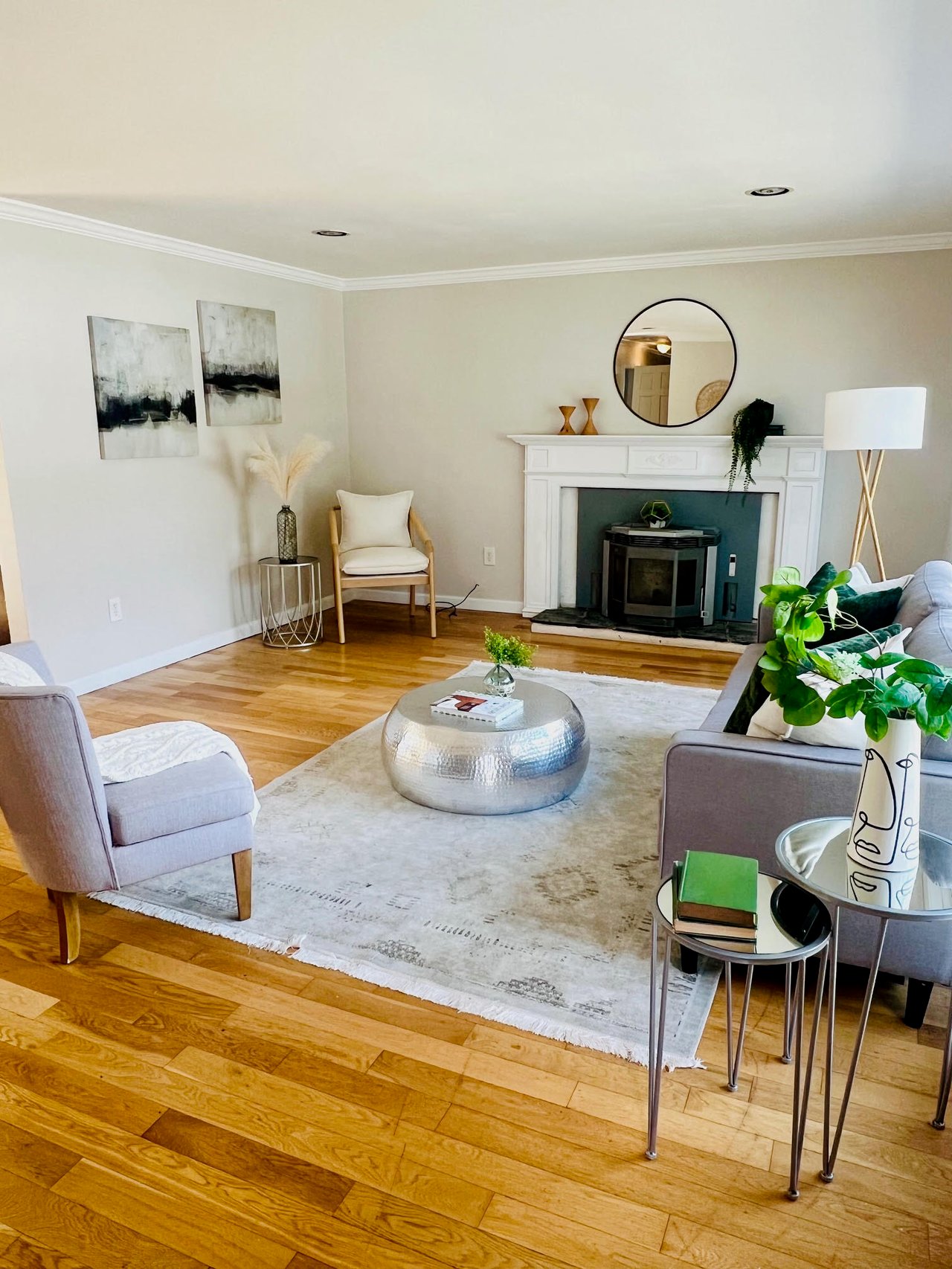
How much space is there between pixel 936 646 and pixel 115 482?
3945 millimetres

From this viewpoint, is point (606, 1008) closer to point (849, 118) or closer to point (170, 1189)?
point (170, 1189)

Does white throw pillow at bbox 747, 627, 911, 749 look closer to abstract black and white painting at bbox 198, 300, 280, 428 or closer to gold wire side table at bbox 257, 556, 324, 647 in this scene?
gold wire side table at bbox 257, 556, 324, 647

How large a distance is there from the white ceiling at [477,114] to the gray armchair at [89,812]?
65.2 inches

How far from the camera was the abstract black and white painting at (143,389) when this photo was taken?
14.7 feet

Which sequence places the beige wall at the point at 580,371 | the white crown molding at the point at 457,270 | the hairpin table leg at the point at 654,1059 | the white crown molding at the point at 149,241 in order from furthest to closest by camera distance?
the beige wall at the point at 580,371 → the white crown molding at the point at 457,270 → the white crown molding at the point at 149,241 → the hairpin table leg at the point at 654,1059

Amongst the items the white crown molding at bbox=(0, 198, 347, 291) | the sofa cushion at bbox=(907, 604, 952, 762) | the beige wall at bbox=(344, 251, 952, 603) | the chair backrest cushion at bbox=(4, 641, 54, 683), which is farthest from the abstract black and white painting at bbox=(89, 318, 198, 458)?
the sofa cushion at bbox=(907, 604, 952, 762)

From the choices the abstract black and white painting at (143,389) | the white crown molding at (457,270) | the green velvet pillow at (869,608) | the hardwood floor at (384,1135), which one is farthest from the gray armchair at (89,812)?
the white crown molding at (457,270)

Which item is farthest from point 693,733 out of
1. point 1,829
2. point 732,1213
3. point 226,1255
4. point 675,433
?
point 675,433

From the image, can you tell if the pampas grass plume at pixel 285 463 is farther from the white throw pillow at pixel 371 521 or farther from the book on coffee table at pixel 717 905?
the book on coffee table at pixel 717 905

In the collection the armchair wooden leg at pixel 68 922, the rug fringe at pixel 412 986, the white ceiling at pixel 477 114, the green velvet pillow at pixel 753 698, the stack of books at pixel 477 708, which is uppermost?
the white ceiling at pixel 477 114

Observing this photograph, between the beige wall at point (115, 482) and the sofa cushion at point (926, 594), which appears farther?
the beige wall at point (115, 482)

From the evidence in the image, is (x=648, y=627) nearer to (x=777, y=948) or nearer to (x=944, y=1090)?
(x=944, y=1090)

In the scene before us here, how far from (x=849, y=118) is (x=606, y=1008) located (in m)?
2.83

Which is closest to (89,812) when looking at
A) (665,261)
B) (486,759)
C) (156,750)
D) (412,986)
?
(156,750)
